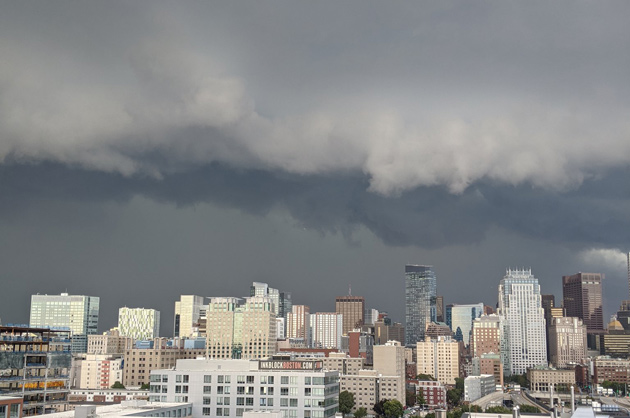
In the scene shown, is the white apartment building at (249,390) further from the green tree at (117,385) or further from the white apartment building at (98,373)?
the white apartment building at (98,373)

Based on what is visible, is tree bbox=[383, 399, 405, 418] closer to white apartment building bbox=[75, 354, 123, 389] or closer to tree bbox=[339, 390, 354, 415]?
tree bbox=[339, 390, 354, 415]

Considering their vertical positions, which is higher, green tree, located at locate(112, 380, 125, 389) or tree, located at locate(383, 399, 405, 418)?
green tree, located at locate(112, 380, 125, 389)

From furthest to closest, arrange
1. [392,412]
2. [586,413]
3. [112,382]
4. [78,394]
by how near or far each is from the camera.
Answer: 1. [112,382]
2. [392,412]
3. [78,394]
4. [586,413]

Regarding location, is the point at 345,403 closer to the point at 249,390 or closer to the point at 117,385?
the point at 117,385

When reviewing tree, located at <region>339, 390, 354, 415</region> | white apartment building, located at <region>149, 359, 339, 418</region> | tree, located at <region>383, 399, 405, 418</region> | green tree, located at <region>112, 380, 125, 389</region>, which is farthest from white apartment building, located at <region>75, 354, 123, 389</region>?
white apartment building, located at <region>149, 359, 339, 418</region>

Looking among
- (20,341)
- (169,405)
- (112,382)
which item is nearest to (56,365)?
(20,341)

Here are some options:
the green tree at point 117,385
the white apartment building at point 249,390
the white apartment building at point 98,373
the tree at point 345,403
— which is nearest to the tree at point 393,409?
the tree at point 345,403

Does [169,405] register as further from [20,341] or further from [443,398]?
[443,398]
